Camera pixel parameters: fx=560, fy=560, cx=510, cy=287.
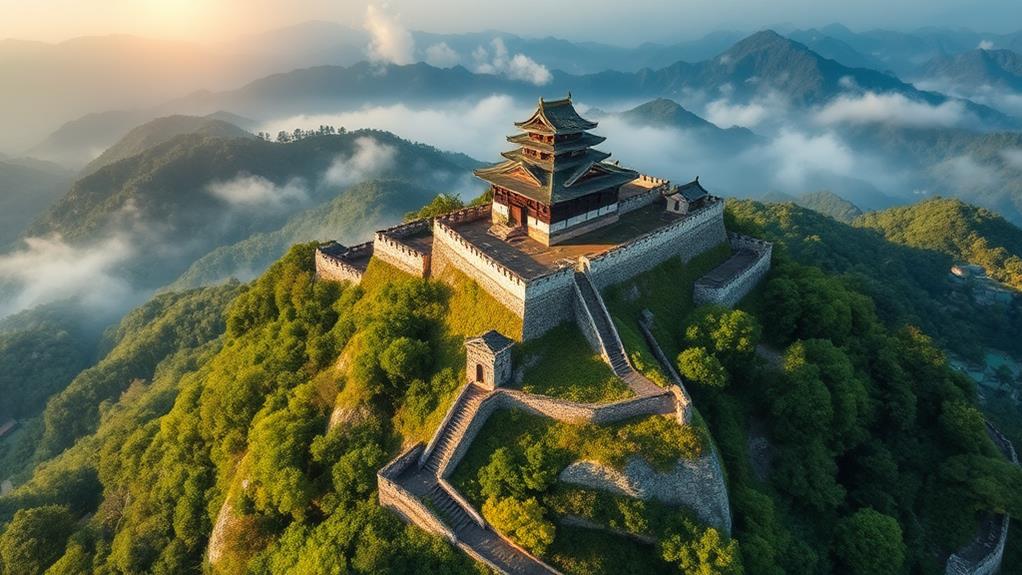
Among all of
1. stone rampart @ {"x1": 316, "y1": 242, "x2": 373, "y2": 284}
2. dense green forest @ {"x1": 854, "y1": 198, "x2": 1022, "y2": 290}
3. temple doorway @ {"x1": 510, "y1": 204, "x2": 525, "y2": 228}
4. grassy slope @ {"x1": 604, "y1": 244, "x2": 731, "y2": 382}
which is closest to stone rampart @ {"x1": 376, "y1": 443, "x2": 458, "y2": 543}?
grassy slope @ {"x1": 604, "y1": 244, "x2": 731, "y2": 382}

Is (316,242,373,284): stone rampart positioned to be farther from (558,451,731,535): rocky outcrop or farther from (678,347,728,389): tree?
(678,347,728,389): tree

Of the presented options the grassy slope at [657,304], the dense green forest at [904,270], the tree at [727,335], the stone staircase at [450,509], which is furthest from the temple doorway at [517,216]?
the dense green forest at [904,270]

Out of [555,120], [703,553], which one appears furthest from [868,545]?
[555,120]

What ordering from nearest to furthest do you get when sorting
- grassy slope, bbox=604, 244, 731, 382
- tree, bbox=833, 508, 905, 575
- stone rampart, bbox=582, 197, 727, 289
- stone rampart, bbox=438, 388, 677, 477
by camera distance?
stone rampart, bbox=438, 388, 677, 477, tree, bbox=833, 508, 905, 575, grassy slope, bbox=604, 244, 731, 382, stone rampart, bbox=582, 197, 727, 289

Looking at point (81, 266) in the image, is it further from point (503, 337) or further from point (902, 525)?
point (902, 525)

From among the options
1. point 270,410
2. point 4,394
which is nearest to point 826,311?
point 270,410

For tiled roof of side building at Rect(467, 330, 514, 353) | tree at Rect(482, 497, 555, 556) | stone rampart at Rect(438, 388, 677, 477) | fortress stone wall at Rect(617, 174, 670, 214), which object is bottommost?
tree at Rect(482, 497, 555, 556)

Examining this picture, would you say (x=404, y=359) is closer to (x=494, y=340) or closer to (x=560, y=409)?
(x=494, y=340)

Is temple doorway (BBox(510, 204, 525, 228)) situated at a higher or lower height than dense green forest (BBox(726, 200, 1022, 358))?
higher
